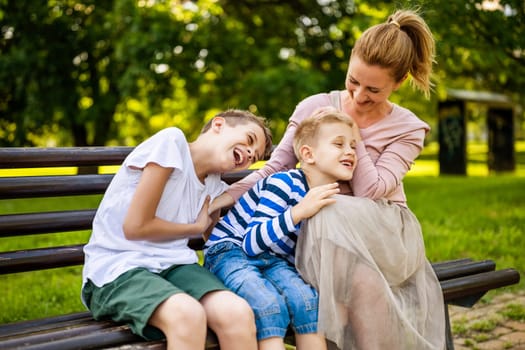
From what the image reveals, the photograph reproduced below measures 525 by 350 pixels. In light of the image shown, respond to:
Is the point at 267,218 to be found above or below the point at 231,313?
above

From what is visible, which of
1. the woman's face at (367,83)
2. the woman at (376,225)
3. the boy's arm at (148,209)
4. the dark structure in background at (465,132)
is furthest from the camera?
the dark structure in background at (465,132)

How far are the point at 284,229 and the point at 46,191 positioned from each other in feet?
3.50

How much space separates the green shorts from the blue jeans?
0.10m

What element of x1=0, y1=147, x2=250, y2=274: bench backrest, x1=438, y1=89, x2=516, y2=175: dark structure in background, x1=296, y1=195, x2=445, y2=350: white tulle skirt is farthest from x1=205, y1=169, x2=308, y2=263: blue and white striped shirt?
x1=438, y1=89, x2=516, y2=175: dark structure in background

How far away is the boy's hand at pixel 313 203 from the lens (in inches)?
Answer: 102

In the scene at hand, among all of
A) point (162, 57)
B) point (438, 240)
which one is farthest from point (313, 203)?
point (162, 57)

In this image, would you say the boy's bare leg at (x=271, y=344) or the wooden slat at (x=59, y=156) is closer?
the boy's bare leg at (x=271, y=344)

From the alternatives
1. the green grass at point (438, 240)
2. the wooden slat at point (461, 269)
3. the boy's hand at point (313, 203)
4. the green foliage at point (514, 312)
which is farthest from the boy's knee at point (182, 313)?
the green foliage at point (514, 312)

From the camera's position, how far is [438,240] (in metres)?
6.50

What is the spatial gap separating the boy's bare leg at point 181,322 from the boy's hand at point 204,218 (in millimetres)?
446

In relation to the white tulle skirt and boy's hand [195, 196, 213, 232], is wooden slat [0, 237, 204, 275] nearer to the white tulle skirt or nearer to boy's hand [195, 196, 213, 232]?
boy's hand [195, 196, 213, 232]

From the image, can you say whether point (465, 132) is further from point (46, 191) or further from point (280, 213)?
point (46, 191)

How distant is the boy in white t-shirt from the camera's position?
7.27 ft

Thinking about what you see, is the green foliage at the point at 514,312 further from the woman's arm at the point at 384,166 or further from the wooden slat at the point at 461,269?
the woman's arm at the point at 384,166
